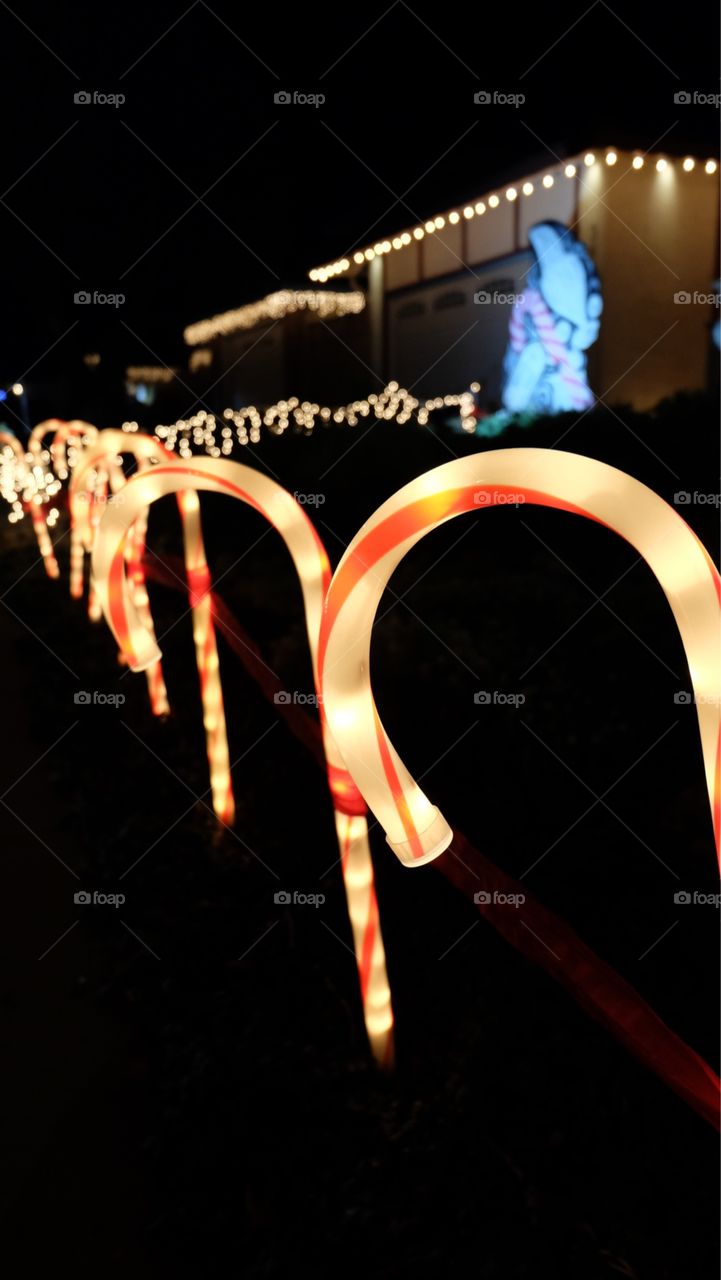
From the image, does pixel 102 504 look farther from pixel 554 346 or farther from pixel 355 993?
pixel 554 346

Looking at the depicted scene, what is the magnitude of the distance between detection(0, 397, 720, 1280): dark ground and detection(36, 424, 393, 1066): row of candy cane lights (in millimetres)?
279

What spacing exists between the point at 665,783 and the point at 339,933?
200 centimetres

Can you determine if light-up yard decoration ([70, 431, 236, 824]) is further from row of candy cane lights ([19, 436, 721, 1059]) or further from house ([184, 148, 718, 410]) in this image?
house ([184, 148, 718, 410])

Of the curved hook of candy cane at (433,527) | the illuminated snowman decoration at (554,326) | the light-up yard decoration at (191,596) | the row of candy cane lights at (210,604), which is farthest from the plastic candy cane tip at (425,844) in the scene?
the illuminated snowman decoration at (554,326)

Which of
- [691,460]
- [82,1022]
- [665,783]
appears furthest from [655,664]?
[82,1022]

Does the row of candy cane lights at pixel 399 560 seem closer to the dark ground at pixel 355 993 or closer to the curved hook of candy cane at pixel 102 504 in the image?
the dark ground at pixel 355 993

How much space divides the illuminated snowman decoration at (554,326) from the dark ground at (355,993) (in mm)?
8126

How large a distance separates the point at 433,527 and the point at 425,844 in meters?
0.69

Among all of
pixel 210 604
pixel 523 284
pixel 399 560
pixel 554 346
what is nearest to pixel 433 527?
pixel 399 560

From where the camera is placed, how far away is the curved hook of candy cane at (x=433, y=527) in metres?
1.84

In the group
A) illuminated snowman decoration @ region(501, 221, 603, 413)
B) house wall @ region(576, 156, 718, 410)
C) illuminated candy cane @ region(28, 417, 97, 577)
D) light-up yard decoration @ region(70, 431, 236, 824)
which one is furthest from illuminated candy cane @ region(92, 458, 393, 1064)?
house wall @ region(576, 156, 718, 410)

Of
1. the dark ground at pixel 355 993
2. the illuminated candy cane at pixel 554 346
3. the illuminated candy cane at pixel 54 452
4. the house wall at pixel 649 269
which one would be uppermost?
the house wall at pixel 649 269

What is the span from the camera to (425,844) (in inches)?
86.4

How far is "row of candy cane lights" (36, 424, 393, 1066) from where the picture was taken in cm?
317
